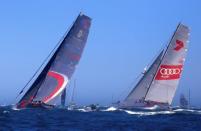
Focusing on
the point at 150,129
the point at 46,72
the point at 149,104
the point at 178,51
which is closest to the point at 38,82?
the point at 46,72

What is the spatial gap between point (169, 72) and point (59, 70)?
16682 mm

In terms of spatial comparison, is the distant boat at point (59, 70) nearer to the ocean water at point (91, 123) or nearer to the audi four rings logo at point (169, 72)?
the audi four rings logo at point (169, 72)

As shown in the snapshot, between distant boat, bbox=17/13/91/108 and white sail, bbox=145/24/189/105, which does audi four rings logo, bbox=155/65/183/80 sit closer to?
white sail, bbox=145/24/189/105

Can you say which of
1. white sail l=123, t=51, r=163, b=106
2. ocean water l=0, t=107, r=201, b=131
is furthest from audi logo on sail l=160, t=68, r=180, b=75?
ocean water l=0, t=107, r=201, b=131

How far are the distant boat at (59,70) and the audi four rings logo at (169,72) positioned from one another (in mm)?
12478

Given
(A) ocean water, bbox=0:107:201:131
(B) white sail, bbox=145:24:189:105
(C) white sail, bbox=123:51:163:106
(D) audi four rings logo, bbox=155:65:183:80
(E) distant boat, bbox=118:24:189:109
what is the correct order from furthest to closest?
1. (C) white sail, bbox=123:51:163:106
2. (D) audi four rings logo, bbox=155:65:183:80
3. (B) white sail, bbox=145:24:189:105
4. (E) distant boat, bbox=118:24:189:109
5. (A) ocean water, bbox=0:107:201:131

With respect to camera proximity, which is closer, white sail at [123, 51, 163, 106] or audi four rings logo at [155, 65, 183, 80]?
audi four rings logo at [155, 65, 183, 80]

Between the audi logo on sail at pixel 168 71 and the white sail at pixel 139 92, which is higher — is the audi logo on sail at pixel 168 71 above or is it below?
above

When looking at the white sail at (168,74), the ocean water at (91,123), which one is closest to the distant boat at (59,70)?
the white sail at (168,74)

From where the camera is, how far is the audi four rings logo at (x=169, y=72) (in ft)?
222

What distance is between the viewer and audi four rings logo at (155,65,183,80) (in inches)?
2662

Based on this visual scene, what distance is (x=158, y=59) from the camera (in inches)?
2825

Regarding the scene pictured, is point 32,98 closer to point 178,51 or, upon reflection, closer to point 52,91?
point 52,91

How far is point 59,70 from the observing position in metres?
67.0
